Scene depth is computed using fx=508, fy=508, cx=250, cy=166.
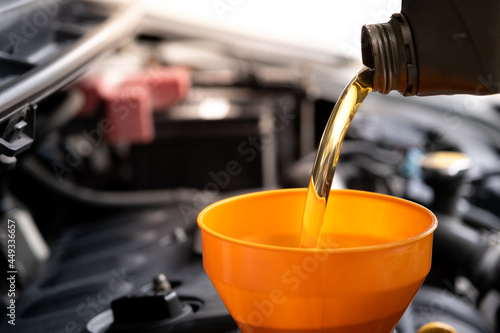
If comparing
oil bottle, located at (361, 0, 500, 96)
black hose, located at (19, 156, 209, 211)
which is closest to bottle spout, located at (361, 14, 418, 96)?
oil bottle, located at (361, 0, 500, 96)

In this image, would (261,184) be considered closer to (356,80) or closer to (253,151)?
(253,151)

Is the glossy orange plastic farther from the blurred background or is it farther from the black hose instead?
the black hose

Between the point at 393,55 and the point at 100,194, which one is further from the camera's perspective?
the point at 100,194

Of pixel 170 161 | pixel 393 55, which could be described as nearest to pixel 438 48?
pixel 393 55

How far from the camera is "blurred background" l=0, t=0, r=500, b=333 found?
529 mm

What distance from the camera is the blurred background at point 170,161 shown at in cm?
53

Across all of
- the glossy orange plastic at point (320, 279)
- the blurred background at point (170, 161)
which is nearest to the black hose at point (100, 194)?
the blurred background at point (170, 161)

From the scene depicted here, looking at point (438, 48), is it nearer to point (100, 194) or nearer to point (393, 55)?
point (393, 55)

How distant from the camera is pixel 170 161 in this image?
107cm

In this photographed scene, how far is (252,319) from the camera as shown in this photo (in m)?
0.35

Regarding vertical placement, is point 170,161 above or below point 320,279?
below

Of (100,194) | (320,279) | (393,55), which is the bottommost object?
(100,194)

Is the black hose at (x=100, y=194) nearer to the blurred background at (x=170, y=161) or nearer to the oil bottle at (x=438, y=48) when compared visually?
the blurred background at (x=170, y=161)

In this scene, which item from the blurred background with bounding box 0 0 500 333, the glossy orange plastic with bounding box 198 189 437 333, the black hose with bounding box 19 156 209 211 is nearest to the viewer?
the glossy orange plastic with bounding box 198 189 437 333
